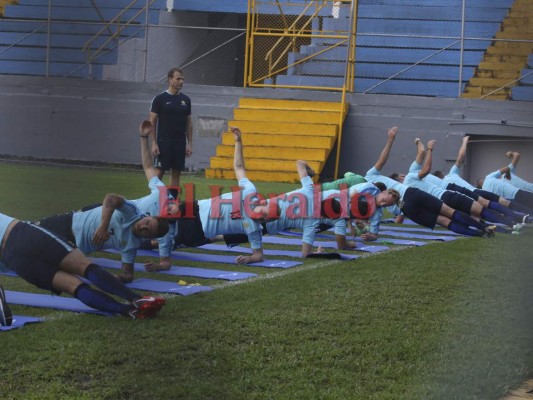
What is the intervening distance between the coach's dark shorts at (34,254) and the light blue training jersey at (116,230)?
0.73 m

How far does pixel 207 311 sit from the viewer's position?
4227 millimetres

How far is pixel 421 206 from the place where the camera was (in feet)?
27.6

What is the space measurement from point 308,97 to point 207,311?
9679 mm

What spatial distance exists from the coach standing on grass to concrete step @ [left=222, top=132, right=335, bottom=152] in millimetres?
4604

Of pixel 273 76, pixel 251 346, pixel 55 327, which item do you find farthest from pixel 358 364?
pixel 273 76

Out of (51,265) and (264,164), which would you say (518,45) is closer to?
(51,265)

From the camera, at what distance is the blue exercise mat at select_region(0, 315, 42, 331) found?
3.52 metres

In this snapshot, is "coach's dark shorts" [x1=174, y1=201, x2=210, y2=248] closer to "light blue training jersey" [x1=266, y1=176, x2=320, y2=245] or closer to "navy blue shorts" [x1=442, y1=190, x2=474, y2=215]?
"light blue training jersey" [x1=266, y1=176, x2=320, y2=245]

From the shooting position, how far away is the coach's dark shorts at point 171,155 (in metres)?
8.08

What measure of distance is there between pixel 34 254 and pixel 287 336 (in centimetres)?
108

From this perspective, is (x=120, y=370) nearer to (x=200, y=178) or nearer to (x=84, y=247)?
(x=84, y=247)

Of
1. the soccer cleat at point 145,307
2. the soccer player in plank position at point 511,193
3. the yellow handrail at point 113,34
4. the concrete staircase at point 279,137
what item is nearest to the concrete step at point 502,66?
the yellow handrail at point 113,34

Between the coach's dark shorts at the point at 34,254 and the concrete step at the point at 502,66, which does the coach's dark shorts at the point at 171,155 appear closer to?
the coach's dark shorts at the point at 34,254

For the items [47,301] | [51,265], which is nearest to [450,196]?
[47,301]
